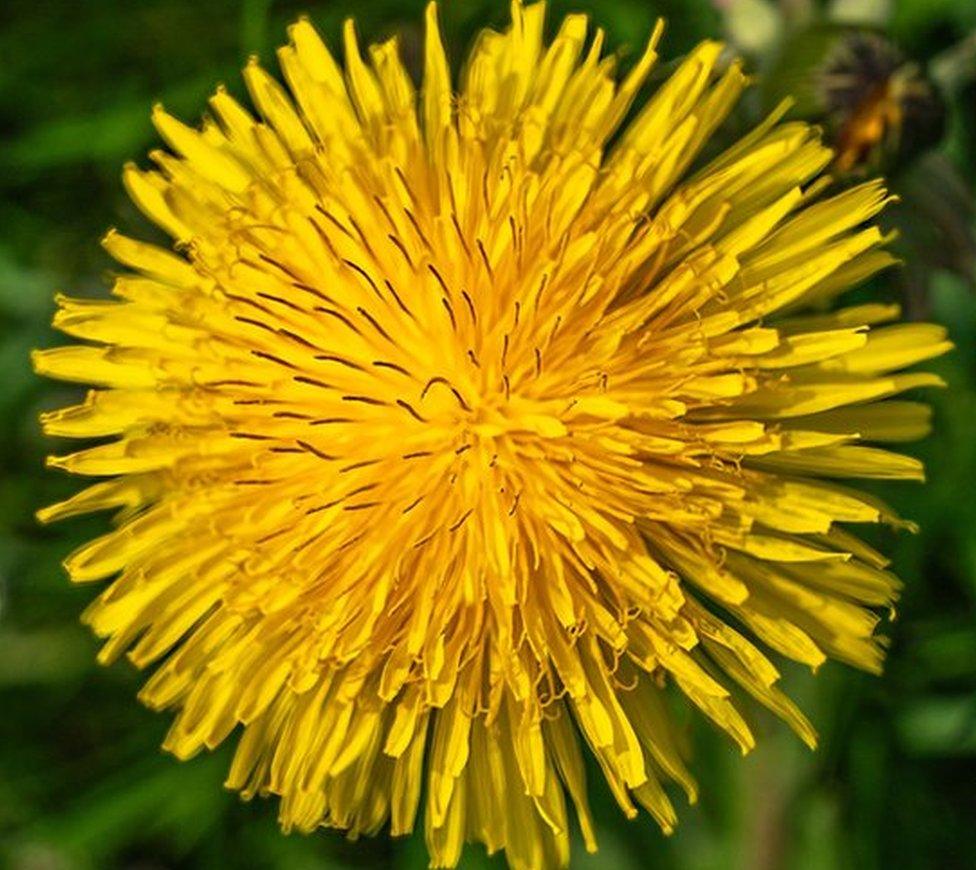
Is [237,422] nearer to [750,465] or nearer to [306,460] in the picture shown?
[306,460]

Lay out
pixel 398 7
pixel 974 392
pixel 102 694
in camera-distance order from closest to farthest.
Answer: pixel 974 392
pixel 398 7
pixel 102 694

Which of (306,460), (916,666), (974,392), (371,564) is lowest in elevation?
(916,666)

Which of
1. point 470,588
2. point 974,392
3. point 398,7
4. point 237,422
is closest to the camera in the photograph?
point 470,588

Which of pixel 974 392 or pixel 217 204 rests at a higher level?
pixel 217 204

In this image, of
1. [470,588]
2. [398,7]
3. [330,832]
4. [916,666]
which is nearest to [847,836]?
[916,666]

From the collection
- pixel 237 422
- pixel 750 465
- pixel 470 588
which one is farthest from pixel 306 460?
pixel 750 465

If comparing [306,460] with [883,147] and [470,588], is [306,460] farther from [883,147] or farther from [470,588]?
[883,147]

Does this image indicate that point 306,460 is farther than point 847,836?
No
